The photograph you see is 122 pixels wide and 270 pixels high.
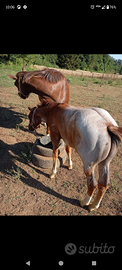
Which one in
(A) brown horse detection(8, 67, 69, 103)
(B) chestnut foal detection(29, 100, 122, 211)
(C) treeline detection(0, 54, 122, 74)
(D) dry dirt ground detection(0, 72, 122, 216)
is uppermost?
(C) treeline detection(0, 54, 122, 74)

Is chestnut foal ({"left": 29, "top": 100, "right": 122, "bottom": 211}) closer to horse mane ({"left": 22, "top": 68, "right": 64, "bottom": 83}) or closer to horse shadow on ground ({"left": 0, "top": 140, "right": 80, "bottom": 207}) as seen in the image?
horse shadow on ground ({"left": 0, "top": 140, "right": 80, "bottom": 207})

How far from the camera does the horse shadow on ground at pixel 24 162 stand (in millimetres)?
3430

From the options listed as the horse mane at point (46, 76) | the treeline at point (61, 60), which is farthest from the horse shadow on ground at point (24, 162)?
the treeline at point (61, 60)

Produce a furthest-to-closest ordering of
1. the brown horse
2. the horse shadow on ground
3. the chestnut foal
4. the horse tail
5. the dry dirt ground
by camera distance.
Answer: the brown horse, the horse shadow on ground, the dry dirt ground, the chestnut foal, the horse tail

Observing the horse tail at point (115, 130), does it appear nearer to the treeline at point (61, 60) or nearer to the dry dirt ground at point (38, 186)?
the dry dirt ground at point (38, 186)

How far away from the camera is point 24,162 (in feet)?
13.9

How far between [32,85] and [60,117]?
239 cm

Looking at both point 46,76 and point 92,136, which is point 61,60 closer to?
point 46,76

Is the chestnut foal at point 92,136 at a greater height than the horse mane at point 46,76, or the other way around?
the horse mane at point 46,76

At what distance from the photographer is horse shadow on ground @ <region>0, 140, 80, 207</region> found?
343 cm

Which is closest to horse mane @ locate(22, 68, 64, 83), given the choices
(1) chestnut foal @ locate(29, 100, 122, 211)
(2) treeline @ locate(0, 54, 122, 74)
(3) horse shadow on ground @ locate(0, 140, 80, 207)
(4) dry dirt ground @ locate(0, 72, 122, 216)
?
(4) dry dirt ground @ locate(0, 72, 122, 216)

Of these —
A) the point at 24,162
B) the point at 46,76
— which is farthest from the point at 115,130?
the point at 46,76
